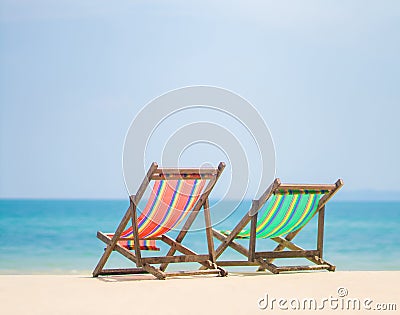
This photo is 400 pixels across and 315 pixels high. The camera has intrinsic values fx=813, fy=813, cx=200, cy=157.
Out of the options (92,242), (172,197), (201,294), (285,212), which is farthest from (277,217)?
(92,242)

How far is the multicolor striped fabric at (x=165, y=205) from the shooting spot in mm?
5980

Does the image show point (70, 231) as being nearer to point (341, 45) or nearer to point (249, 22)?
point (249, 22)

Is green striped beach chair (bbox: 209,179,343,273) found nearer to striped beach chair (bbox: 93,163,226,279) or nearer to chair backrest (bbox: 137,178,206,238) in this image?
striped beach chair (bbox: 93,163,226,279)

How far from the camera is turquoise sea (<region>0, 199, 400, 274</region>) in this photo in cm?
1445

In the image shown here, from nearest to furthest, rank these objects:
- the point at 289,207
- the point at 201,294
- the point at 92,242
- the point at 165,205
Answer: the point at 201,294
the point at 165,205
the point at 289,207
the point at 92,242

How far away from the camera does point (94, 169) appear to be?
33.2 meters

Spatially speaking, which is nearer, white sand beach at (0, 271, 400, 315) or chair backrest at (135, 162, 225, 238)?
white sand beach at (0, 271, 400, 315)

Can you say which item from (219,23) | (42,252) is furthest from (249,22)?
(42,252)

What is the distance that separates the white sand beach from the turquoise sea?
35.8 inches

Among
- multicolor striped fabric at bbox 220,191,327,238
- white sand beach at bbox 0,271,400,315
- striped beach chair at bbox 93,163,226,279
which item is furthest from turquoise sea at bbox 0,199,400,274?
white sand beach at bbox 0,271,400,315

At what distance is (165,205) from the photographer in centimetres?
602

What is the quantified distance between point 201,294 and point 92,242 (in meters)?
16.2

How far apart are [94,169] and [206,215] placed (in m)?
27.4

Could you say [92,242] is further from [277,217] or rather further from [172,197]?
[172,197]
